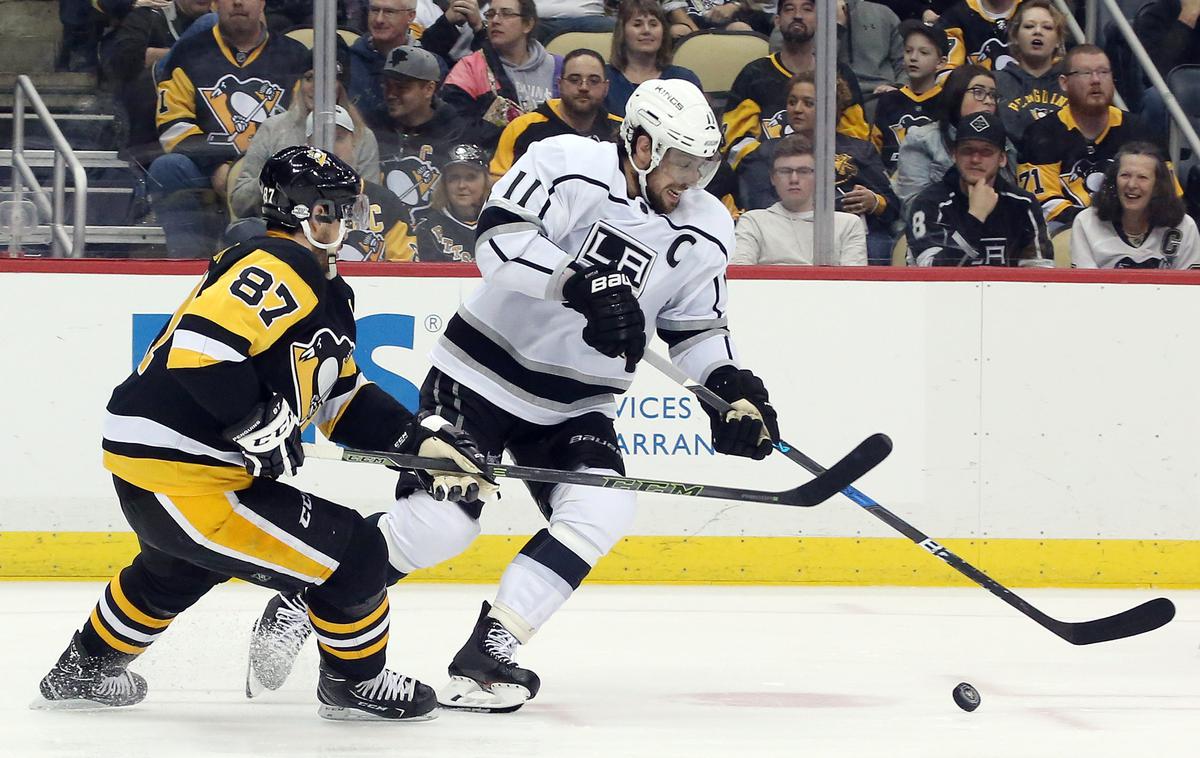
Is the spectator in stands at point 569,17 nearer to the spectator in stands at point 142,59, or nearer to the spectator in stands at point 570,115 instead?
the spectator in stands at point 570,115

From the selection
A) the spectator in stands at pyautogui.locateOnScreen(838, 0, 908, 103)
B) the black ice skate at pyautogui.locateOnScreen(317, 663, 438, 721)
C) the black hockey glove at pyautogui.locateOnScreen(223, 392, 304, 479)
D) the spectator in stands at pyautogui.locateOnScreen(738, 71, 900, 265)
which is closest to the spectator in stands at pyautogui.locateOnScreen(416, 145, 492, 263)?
the spectator in stands at pyautogui.locateOnScreen(738, 71, 900, 265)

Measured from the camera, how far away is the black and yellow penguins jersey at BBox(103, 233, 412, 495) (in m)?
2.57

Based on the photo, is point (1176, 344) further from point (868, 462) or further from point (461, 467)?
point (461, 467)

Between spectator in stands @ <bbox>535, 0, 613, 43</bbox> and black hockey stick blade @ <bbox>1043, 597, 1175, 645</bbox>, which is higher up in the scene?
spectator in stands @ <bbox>535, 0, 613, 43</bbox>

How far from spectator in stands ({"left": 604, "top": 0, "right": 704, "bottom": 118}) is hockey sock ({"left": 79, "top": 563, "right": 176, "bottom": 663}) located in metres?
2.35

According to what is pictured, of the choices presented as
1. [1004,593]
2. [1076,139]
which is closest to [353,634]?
[1004,593]

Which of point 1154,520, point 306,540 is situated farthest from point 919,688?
point 1154,520

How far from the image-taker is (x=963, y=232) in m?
4.85

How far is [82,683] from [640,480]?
107 centimetres

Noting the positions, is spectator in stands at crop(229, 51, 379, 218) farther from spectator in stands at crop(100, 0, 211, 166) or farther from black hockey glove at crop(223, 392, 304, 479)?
black hockey glove at crop(223, 392, 304, 479)

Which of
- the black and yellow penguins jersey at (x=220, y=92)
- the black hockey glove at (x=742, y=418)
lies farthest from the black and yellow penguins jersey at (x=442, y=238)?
the black hockey glove at (x=742, y=418)

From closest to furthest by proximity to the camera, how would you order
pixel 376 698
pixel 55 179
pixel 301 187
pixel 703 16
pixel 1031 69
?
pixel 301 187 < pixel 376 698 < pixel 55 179 < pixel 703 16 < pixel 1031 69

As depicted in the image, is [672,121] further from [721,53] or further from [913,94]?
[913,94]

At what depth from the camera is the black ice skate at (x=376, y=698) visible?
2.85 metres
